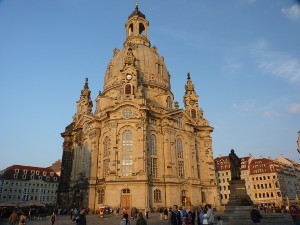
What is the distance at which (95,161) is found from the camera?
46.0m

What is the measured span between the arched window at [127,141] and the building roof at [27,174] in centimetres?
4601

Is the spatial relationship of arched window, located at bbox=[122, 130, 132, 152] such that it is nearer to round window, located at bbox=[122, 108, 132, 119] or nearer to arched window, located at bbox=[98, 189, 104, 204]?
round window, located at bbox=[122, 108, 132, 119]

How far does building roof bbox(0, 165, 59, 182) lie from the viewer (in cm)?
7056

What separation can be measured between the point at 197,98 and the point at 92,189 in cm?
3459

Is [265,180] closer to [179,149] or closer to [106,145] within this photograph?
[179,149]

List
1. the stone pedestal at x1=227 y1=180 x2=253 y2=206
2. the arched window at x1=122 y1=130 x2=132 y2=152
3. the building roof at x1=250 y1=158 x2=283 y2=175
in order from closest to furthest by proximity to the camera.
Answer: the stone pedestal at x1=227 y1=180 x2=253 y2=206 < the arched window at x1=122 y1=130 x2=132 y2=152 < the building roof at x1=250 y1=158 x2=283 y2=175

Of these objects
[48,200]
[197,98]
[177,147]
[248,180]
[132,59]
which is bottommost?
[48,200]

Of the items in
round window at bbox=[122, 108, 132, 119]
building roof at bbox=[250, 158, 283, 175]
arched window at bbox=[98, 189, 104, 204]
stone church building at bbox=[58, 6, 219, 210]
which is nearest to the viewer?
stone church building at bbox=[58, 6, 219, 210]

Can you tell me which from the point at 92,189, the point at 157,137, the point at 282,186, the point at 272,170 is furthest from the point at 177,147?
the point at 282,186

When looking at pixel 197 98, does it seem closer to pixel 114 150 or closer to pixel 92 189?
pixel 114 150

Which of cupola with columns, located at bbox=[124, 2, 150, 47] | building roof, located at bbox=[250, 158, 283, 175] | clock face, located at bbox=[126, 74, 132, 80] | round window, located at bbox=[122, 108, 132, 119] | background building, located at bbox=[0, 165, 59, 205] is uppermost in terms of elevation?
cupola with columns, located at bbox=[124, 2, 150, 47]

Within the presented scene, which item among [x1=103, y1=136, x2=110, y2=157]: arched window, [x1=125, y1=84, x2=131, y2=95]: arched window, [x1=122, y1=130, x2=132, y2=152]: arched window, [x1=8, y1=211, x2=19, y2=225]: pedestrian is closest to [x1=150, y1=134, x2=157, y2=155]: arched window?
[x1=122, y1=130, x2=132, y2=152]: arched window

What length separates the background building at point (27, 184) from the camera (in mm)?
68875

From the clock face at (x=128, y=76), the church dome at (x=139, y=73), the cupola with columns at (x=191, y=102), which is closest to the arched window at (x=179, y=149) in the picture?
the church dome at (x=139, y=73)
